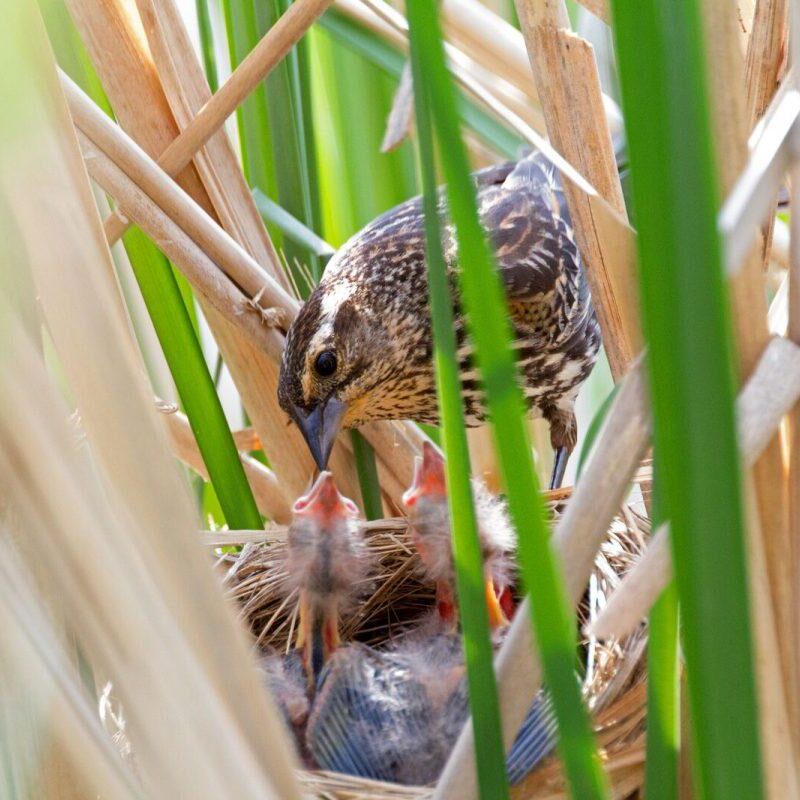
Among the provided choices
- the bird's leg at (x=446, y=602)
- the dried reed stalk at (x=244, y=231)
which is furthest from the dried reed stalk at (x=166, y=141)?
the bird's leg at (x=446, y=602)

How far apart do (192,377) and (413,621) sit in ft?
1.60

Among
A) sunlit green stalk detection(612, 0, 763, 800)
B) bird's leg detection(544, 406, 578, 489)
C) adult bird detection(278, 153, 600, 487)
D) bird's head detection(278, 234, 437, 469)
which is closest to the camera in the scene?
sunlit green stalk detection(612, 0, 763, 800)

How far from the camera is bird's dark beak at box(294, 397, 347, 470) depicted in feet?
4.42

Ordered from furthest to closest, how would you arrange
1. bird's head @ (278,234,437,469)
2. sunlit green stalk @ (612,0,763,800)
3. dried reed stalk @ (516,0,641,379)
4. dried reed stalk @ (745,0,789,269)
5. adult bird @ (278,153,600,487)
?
adult bird @ (278,153,600,487) < bird's head @ (278,234,437,469) < dried reed stalk @ (745,0,789,269) < dried reed stalk @ (516,0,641,379) < sunlit green stalk @ (612,0,763,800)

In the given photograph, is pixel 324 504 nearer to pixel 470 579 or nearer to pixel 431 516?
pixel 431 516

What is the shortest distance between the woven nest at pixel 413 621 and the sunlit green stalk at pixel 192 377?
206mm

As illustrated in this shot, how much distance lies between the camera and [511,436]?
1.41ft

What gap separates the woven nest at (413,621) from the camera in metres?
0.99

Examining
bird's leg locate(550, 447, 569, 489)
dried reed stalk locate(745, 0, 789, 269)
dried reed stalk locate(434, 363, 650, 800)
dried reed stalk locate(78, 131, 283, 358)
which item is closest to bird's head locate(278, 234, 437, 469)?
dried reed stalk locate(78, 131, 283, 358)

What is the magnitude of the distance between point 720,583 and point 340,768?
790 millimetres

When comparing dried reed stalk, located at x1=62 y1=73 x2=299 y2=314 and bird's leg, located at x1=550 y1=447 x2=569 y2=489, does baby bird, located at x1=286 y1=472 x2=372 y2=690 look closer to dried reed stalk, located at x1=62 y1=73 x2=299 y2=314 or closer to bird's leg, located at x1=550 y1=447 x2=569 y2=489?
dried reed stalk, located at x1=62 y1=73 x2=299 y2=314

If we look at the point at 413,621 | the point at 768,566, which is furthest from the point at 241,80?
the point at 768,566

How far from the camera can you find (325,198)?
154cm

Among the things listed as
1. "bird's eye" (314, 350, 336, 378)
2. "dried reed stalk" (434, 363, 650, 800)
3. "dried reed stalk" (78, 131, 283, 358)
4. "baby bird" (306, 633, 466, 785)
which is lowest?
"baby bird" (306, 633, 466, 785)
